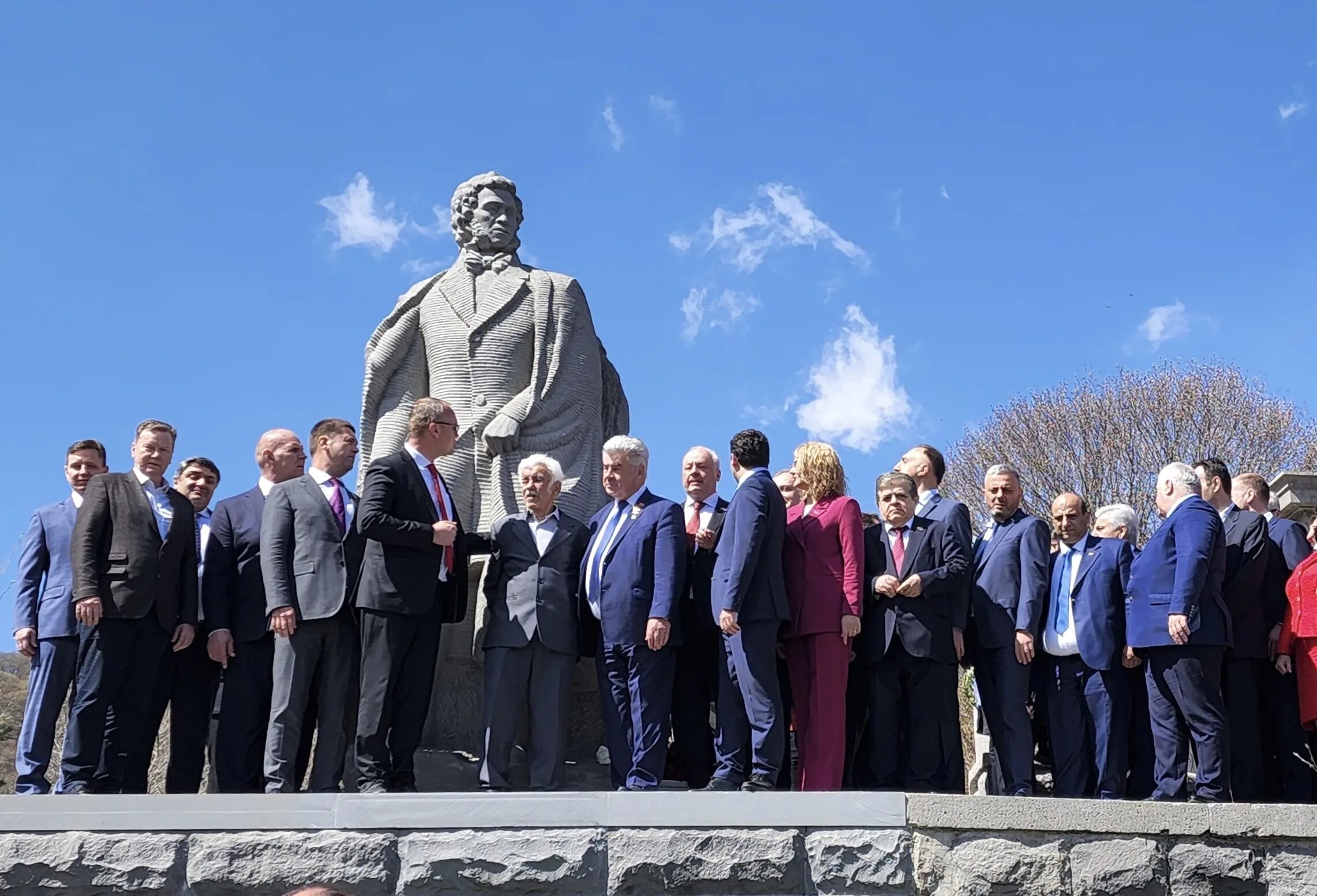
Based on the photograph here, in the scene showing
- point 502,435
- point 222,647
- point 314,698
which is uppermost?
point 502,435

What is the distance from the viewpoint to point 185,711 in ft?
22.1

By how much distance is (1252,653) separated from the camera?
6.82 metres

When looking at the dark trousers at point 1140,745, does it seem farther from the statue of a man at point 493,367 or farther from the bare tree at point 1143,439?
the bare tree at point 1143,439

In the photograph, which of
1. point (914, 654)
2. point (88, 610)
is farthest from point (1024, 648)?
point (88, 610)

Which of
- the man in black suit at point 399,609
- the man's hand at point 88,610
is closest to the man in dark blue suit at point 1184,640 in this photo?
the man in black suit at point 399,609

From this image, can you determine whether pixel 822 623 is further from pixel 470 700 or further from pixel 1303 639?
pixel 1303 639

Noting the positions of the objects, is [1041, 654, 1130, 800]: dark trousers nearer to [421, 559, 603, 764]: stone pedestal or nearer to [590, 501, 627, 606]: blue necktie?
[590, 501, 627, 606]: blue necktie

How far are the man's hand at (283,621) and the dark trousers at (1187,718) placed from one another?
3.63 metres

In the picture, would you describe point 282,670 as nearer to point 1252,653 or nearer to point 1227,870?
point 1227,870

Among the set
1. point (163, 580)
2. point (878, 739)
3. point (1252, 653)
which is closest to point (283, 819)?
point (163, 580)

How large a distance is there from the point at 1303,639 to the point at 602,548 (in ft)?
10.2

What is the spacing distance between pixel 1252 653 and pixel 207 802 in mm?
4487

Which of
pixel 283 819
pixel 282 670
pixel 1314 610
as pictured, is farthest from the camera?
pixel 1314 610

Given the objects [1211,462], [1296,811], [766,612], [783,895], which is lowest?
[783,895]
